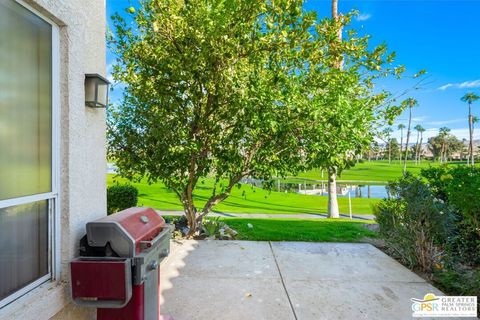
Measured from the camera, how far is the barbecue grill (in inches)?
80.6

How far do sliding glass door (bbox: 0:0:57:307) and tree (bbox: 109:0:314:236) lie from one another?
2.85 meters

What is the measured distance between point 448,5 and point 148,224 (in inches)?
669

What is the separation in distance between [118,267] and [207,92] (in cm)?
411

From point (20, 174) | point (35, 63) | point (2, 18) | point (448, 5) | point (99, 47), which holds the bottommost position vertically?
point (20, 174)

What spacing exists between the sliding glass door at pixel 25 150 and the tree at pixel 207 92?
2.85m

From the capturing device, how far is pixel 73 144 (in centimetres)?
242

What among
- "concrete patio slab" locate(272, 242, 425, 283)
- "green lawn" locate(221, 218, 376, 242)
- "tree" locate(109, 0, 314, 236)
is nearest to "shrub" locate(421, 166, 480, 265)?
"concrete patio slab" locate(272, 242, 425, 283)

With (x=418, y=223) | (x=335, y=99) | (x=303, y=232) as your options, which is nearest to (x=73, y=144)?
(x=335, y=99)

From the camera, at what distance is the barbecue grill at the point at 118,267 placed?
2.05 m

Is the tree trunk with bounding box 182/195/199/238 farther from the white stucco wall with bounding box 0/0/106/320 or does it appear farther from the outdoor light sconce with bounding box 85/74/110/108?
the outdoor light sconce with bounding box 85/74/110/108

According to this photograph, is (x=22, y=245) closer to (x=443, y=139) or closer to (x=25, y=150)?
(x=25, y=150)

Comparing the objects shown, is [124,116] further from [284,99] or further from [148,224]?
[148,224]

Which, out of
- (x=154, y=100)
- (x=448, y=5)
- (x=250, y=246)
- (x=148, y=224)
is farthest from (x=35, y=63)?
(x=448, y=5)

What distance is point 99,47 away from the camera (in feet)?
9.45
